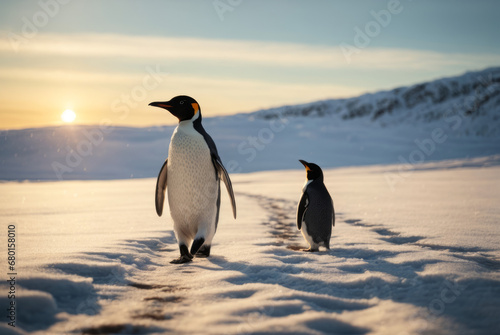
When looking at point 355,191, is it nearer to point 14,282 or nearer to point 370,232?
point 370,232

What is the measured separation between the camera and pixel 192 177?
146 inches

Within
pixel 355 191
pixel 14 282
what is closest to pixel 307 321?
pixel 14 282

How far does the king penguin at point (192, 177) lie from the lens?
3.67m

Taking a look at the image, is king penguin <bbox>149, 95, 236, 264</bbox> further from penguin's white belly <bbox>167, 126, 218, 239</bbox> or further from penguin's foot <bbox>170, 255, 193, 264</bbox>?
penguin's foot <bbox>170, 255, 193, 264</bbox>

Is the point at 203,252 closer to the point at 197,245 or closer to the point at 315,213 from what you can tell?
the point at 197,245

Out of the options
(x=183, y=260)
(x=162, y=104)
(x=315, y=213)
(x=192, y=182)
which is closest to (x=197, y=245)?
(x=183, y=260)

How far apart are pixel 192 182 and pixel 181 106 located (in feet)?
2.25

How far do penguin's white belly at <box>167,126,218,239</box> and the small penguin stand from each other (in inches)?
34.1

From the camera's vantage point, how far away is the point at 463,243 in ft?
12.0

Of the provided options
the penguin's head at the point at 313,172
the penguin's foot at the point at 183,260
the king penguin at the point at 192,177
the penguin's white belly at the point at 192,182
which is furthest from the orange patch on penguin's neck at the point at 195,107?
the penguin's foot at the point at 183,260

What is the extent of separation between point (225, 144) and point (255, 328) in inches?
931

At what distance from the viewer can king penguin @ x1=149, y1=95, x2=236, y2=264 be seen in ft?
12.1

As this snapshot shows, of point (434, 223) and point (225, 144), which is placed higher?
point (225, 144)

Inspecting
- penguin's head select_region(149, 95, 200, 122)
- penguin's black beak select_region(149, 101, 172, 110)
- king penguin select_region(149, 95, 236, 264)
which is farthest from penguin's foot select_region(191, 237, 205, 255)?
penguin's black beak select_region(149, 101, 172, 110)
